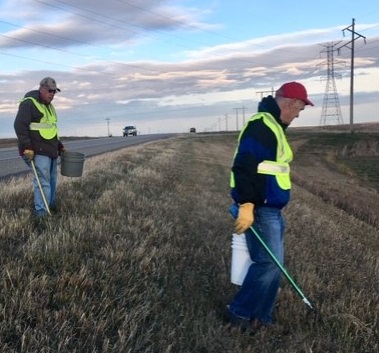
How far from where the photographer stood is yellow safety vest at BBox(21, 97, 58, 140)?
7.65 metres

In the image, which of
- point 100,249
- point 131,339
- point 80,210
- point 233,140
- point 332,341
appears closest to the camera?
point 131,339

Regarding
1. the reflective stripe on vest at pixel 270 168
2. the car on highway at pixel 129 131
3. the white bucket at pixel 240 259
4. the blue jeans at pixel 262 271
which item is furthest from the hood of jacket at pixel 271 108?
the car on highway at pixel 129 131

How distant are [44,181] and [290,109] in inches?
167

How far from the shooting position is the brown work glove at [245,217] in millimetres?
4383

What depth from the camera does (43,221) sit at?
663cm

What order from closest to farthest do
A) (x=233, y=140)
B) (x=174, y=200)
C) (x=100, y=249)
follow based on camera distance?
(x=100, y=249) → (x=174, y=200) → (x=233, y=140)

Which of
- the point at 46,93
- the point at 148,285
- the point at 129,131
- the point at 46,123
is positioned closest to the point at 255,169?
the point at 148,285

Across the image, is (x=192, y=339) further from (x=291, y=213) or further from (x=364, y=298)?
(x=291, y=213)

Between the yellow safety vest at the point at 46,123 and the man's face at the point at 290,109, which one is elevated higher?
the man's face at the point at 290,109

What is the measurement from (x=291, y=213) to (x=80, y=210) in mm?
4792

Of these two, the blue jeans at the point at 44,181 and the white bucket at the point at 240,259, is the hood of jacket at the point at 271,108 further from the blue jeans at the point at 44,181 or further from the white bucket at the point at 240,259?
the blue jeans at the point at 44,181

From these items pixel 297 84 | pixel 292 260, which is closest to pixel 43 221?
pixel 292 260

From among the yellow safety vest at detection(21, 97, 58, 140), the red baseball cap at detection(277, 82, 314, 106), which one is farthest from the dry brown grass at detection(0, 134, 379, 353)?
the red baseball cap at detection(277, 82, 314, 106)

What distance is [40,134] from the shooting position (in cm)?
773
